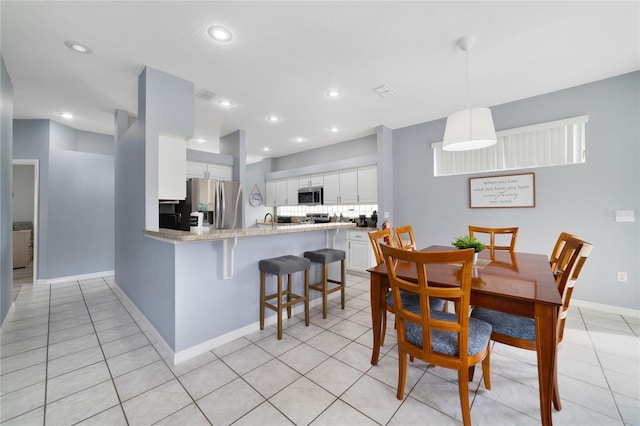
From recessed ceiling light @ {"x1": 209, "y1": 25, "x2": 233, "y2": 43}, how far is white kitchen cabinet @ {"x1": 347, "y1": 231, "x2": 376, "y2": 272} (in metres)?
3.57

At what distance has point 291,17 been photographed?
6.68ft

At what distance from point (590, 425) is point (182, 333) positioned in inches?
110

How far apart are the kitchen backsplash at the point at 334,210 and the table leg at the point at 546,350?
4.22 meters

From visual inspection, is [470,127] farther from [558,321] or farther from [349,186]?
[349,186]

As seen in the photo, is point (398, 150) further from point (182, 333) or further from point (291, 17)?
point (182, 333)

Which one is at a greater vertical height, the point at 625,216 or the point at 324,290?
the point at 625,216

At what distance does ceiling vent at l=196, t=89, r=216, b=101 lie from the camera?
130 inches

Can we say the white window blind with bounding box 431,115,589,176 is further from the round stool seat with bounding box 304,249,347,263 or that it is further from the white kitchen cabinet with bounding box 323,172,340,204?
the round stool seat with bounding box 304,249,347,263

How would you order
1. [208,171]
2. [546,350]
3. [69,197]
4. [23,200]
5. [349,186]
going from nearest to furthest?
[546,350] → [69,197] → [208,171] → [349,186] → [23,200]

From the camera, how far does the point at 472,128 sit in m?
2.17

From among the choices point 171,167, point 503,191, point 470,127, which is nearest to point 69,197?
point 171,167

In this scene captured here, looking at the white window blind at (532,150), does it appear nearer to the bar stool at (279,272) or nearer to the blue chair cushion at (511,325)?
the blue chair cushion at (511,325)

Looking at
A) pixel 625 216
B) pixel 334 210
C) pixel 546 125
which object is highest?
pixel 546 125

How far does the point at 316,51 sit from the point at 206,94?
5.61 feet
